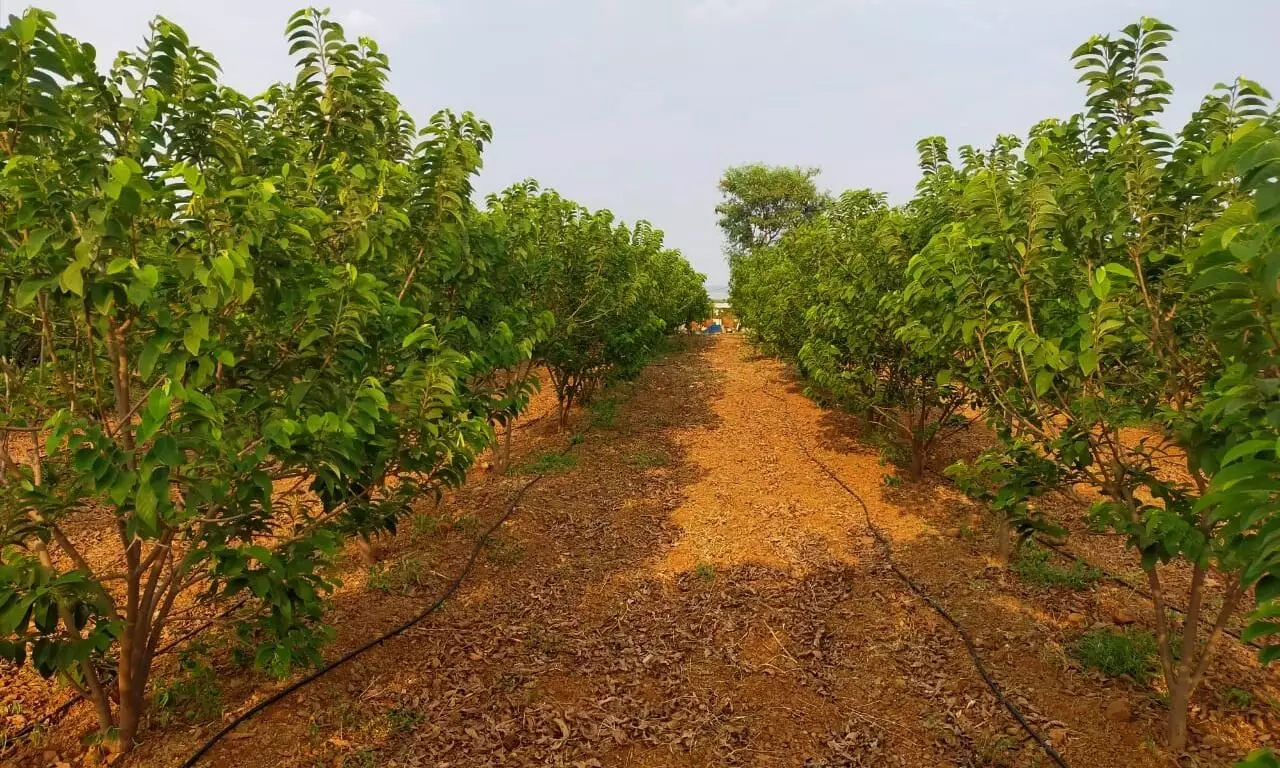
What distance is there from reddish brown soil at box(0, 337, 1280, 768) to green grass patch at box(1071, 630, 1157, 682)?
142mm

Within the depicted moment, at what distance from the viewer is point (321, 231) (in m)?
3.27

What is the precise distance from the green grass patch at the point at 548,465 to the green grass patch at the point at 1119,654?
6.85 meters

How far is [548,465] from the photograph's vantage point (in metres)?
9.82

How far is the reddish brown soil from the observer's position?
12.6 ft

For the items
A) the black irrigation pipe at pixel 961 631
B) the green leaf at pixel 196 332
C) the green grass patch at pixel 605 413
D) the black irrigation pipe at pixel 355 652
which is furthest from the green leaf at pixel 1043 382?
the green grass patch at pixel 605 413

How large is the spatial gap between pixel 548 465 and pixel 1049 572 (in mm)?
6740

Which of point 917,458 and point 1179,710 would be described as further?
point 917,458

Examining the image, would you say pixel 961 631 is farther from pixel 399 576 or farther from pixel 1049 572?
pixel 399 576

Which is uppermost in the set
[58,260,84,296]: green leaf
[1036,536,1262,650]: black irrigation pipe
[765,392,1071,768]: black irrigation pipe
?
[58,260,84,296]: green leaf

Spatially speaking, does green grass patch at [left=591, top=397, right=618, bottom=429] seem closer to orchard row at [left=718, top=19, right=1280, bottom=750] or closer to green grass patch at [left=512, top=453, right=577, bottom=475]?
green grass patch at [left=512, top=453, right=577, bottom=475]

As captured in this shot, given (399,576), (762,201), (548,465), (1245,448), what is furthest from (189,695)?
(762,201)

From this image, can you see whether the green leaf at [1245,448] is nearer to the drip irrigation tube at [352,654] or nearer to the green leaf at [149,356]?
the green leaf at [149,356]

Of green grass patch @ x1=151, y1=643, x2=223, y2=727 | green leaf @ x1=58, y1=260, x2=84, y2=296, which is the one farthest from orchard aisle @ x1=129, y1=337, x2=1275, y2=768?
green leaf @ x1=58, y1=260, x2=84, y2=296

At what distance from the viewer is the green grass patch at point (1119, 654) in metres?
4.48
